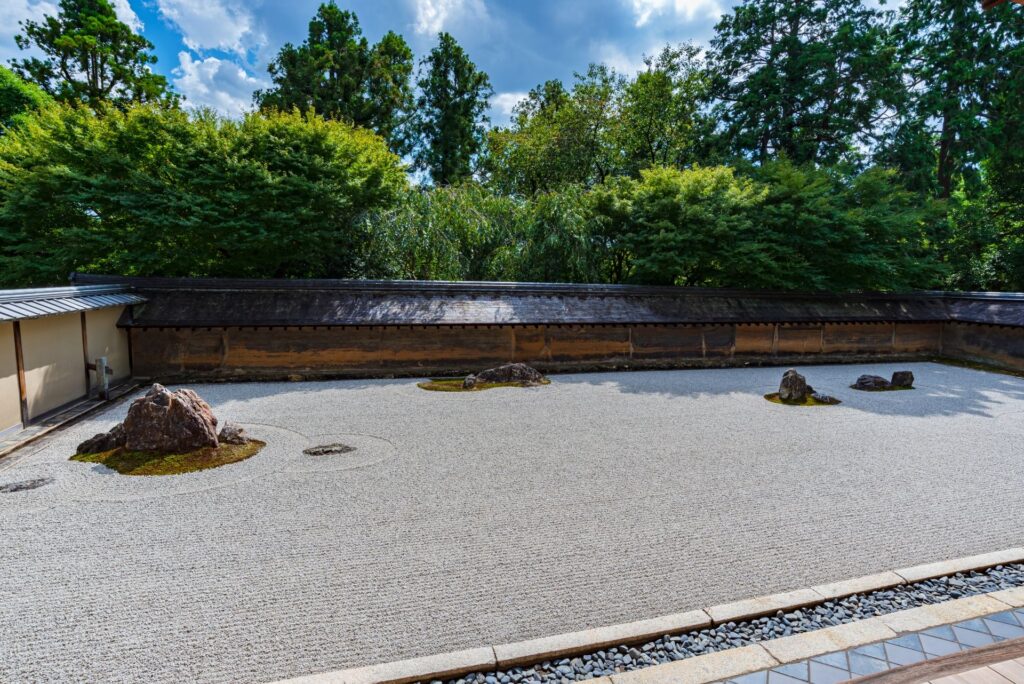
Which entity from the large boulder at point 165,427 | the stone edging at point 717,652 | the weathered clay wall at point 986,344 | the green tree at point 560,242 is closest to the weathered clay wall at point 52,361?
the large boulder at point 165,427

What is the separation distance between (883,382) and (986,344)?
258 inches

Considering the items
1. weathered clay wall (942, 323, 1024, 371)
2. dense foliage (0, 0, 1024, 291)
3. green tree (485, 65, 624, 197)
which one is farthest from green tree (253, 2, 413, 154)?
weathered clay wall (942, 323, 1024, 371)

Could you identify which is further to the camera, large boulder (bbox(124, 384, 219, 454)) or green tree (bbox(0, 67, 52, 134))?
green tree (bbox(0, 67, 52, 134))

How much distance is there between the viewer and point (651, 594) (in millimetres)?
3830

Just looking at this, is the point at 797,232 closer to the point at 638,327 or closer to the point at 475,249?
the point at 638,327

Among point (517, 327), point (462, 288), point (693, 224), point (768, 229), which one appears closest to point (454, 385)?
point (517, 327)

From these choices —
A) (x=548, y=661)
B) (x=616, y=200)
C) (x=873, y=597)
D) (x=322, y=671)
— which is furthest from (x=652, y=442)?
(x=616, y=200)

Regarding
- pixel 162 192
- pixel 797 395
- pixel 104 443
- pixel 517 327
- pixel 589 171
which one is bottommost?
pixel 104 443

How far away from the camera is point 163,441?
6609 millimetres

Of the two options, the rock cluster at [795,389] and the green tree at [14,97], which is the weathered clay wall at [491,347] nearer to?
the rock cluster at [795,389]

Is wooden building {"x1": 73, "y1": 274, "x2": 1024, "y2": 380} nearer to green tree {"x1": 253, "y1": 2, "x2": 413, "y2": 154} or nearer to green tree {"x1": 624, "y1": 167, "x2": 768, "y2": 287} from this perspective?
green tree {"x1": 624, "y1": 167, "x2": 768, "y2": 287}

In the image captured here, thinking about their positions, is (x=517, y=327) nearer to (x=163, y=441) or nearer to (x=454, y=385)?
(x=454, y=385)

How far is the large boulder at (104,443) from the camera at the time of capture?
6.75m

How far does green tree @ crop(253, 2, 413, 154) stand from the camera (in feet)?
82.2
